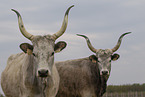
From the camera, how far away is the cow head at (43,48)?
5.52 metres

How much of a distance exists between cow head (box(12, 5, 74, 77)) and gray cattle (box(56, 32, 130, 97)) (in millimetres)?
3459

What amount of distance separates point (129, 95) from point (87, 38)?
13485 millimetres

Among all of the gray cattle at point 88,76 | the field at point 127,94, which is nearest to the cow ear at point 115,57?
the gray cattle at point 88,76

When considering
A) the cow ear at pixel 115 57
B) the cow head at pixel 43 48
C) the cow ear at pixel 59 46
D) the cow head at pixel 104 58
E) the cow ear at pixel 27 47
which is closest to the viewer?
the cow head at pixel 43 48

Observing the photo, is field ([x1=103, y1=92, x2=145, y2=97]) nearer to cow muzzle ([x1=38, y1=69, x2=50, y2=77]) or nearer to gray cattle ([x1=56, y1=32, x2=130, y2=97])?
gray cattle ([x1=56, y1=32, x2=130, y2=97])

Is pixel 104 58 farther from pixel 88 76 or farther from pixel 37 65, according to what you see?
pixel 37 65

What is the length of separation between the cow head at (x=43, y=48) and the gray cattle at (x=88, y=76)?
3459 mm

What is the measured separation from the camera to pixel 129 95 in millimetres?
22797

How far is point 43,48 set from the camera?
5.82 meters

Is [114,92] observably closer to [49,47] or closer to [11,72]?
[11,72]

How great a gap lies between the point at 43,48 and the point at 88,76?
458cm

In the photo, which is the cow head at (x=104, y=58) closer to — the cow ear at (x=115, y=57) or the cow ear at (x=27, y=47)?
the cow ear at (x=115, y=57)

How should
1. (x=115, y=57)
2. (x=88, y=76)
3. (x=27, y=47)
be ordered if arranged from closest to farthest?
1. (x=27, y=47)
2. (x=88, y=76)
3. (x=115, y=57)

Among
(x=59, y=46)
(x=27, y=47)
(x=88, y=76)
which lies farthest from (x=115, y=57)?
(x=27, y=47)
